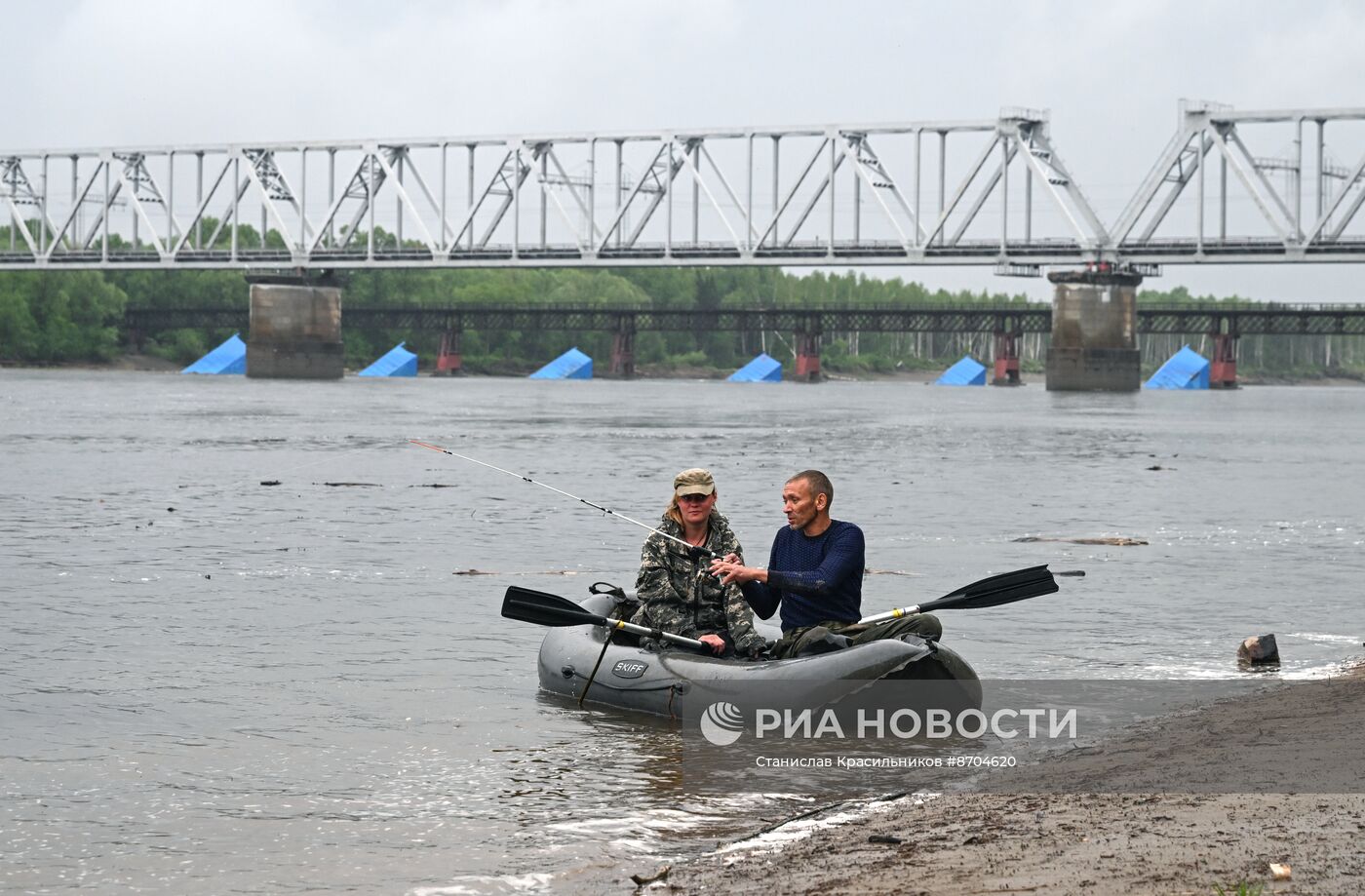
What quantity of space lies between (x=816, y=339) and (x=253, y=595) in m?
159

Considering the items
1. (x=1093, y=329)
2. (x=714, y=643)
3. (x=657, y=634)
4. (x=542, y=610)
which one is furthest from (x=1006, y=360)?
(x=714, y=643)

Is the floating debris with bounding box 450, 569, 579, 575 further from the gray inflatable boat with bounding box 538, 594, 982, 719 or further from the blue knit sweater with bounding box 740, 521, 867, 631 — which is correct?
the blue knit sweater with bounding box 740, 521, 867, 631

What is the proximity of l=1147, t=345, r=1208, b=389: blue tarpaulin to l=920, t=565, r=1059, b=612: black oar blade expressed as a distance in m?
167

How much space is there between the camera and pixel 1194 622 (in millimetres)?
17078

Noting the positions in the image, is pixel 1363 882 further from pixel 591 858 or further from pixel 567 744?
pixel 567 744

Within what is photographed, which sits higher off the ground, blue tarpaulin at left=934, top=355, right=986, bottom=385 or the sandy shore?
blue tarpaulin at left=934, top=355, right=986, bottom=385

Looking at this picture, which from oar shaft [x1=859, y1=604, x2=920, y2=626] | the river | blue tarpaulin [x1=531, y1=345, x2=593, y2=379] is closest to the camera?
the river

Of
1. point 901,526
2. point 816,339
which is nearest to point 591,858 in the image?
point 901,526

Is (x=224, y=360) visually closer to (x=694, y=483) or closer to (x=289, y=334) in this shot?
(x=289, y=334)

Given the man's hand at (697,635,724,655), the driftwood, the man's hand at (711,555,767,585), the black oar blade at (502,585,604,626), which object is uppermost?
the man's hand at (711,555,767,585)

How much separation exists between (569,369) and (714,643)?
6654 inches

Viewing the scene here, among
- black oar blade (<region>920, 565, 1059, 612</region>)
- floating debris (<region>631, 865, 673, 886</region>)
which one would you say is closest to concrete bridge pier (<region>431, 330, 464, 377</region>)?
black oar blade (<region>920, 565, 1059, 612</region>)

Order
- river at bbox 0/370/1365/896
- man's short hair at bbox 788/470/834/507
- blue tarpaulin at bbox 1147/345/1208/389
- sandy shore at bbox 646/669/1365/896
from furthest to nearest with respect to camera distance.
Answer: blue tarpaulin at bbox 1147/345/1208/389
man's short hair at bbox 788/470/834/507
river at bbox 0/370/1365/896
sandy shore at bbox 646/669/1365/896

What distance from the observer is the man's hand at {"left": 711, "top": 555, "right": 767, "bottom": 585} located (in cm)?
1111
